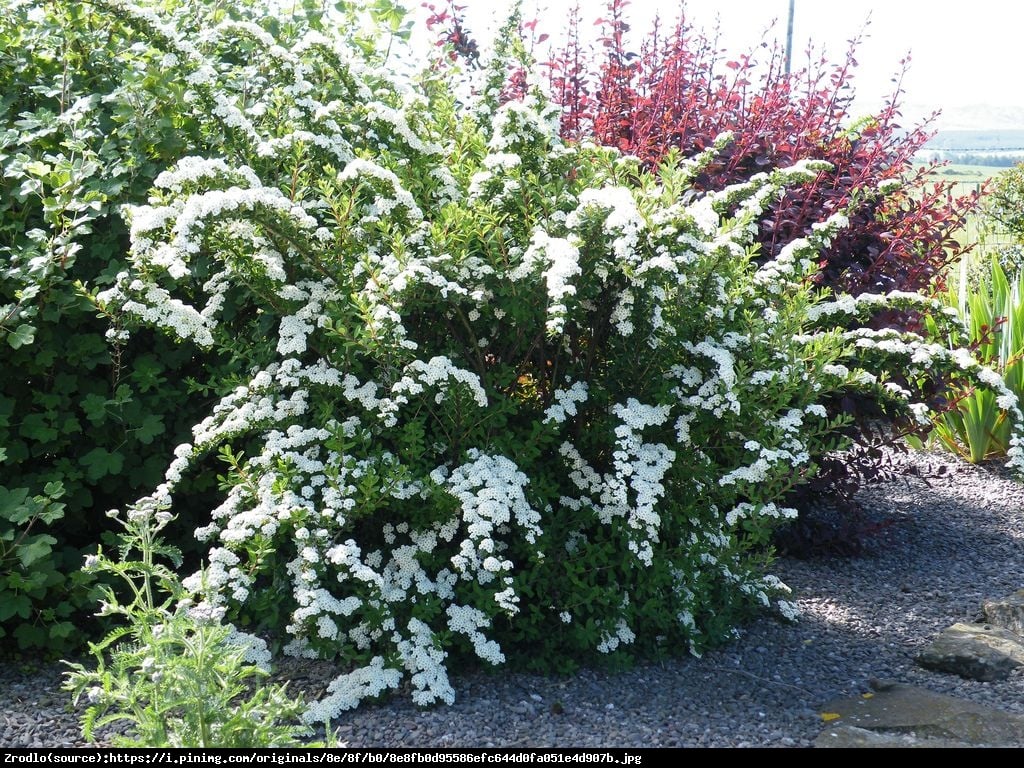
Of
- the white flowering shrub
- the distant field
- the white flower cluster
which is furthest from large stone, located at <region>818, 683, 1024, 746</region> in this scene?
the distant field

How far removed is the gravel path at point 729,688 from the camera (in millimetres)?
3033

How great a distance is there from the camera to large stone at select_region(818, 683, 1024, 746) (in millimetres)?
3041

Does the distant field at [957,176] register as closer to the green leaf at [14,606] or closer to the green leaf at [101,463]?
the green leaf at [101,463]

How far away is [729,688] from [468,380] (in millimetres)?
1380

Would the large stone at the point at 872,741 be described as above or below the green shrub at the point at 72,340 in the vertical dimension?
below

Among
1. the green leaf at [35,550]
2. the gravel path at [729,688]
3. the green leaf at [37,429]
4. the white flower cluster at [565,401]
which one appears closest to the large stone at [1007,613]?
the gravel path at [729,688]

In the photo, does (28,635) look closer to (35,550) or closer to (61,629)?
(61,629)

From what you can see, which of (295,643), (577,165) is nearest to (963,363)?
(577,165)

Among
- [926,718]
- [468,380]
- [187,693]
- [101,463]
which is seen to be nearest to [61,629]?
[101,463]

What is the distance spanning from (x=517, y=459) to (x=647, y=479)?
44 centimetres

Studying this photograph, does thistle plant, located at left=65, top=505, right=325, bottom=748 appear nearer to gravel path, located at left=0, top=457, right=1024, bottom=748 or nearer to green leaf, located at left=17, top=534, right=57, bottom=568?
gravel path, located at left=0, top=457, right=1024, bottom=748

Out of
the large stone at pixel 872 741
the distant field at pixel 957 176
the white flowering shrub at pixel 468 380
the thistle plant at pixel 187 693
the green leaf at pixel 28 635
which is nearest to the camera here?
the thistle plant at pixel 187 693

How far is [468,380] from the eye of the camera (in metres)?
3.25

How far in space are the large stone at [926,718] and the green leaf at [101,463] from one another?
259 centimetres
